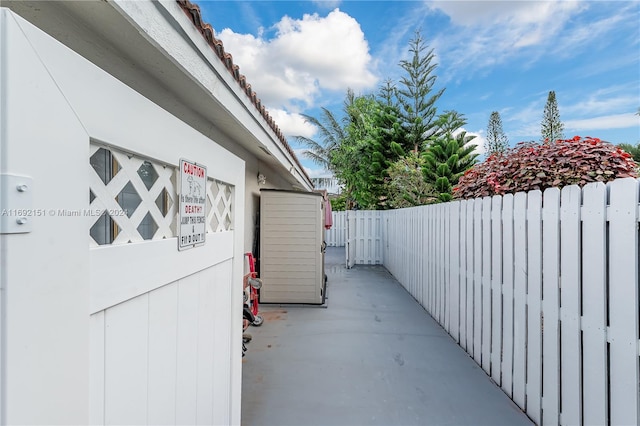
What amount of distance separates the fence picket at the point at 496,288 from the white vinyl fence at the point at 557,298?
10 millimetres

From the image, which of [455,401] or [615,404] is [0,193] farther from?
[455,401]

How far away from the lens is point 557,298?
231 cm

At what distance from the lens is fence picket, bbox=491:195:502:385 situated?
3.05 meters

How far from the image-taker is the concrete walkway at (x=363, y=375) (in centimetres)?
255

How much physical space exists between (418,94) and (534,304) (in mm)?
15821

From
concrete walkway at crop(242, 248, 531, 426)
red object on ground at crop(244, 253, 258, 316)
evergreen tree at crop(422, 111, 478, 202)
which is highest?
evergreen tree at crop(422, 111, 478, 202)

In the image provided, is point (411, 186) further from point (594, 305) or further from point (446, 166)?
point (594, 305)

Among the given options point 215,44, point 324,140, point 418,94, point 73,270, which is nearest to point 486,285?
point 215,44

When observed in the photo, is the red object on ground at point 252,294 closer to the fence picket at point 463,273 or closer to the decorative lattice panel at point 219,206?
the decorative lattice panel at point 219,206

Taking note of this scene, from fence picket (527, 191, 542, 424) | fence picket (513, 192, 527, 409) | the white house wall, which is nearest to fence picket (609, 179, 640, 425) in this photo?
fence picket (527, 191, 542, 424)

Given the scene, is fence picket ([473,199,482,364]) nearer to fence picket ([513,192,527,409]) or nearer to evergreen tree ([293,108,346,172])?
fence picket ([513,192,527,409])

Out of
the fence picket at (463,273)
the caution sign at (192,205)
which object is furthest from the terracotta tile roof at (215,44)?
the fence picket at (463,273)

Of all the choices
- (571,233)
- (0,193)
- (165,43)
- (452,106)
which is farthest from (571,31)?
(0,193)

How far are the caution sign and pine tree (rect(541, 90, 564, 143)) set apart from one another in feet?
58.3
